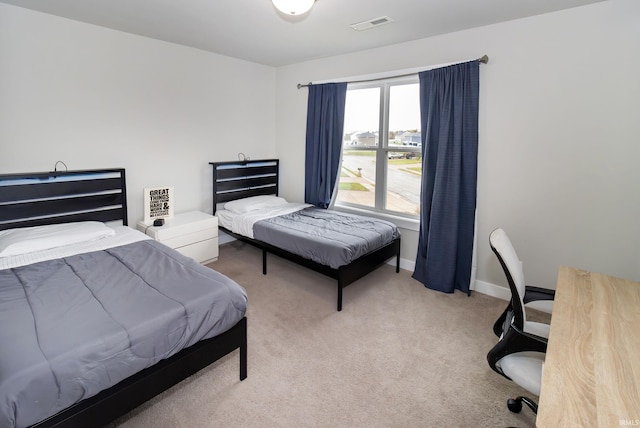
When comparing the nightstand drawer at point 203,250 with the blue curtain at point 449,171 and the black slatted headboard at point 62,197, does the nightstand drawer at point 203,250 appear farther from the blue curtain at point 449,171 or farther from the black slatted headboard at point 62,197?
the blue curtain at point 449,171

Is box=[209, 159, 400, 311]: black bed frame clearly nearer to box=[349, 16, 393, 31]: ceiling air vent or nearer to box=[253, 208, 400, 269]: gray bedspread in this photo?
box=[253, 208, 400, 269]: gray bedspread

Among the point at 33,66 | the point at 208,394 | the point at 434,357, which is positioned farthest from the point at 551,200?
the point at 33,66

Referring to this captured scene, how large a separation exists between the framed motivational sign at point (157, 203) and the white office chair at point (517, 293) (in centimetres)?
329

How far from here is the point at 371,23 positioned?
294 centimetres

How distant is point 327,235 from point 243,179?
1874 millimetres

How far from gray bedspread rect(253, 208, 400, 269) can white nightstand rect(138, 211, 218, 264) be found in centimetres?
56

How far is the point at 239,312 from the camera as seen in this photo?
1954 mm

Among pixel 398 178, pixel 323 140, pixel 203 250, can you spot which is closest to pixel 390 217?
pixel 398 178

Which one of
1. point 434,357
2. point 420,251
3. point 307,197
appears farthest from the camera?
point 307,197

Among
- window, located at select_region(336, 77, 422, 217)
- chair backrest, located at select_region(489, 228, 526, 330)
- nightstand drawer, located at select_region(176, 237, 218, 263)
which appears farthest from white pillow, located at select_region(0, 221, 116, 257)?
chair backrest, located at select_region(489, 228, 526, 330)

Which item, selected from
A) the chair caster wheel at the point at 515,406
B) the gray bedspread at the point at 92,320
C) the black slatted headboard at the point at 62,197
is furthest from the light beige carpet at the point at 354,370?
the black slatted headboard at the point at 62,197

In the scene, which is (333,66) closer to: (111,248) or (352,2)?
(352,2)

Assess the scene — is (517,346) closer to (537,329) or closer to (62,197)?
(537,329)

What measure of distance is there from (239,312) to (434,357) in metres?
1.42
